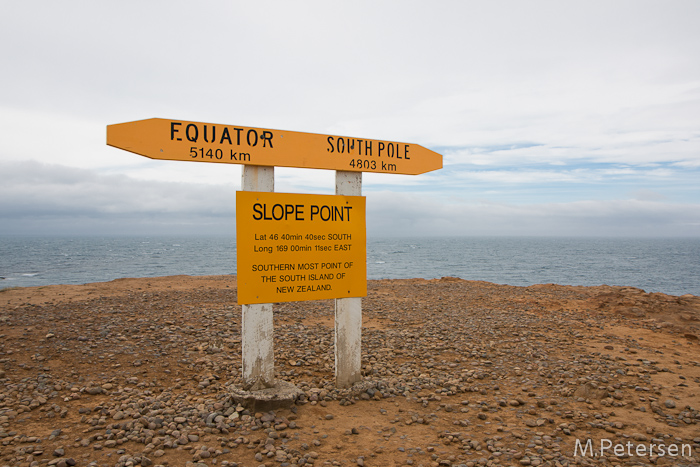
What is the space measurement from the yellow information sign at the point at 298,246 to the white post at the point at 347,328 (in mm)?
157

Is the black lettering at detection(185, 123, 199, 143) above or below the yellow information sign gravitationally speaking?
above

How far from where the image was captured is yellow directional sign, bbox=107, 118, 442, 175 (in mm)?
4727

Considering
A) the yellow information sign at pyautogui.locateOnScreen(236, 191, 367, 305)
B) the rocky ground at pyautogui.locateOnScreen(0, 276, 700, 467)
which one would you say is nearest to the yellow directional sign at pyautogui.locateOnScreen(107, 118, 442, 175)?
the yellow information sign at pyautogui.locateOnScreen(236, 191, 367, 305)

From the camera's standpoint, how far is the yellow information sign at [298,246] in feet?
17.0

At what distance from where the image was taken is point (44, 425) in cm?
470

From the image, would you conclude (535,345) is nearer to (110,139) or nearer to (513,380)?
(513,380)

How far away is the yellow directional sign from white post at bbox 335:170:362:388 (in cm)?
19

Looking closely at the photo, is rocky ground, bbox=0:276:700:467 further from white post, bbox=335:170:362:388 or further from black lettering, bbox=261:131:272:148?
black lettering, bbox=261:131:272:148

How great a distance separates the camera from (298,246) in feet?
18.0

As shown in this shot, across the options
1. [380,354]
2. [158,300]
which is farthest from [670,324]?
[158,300]

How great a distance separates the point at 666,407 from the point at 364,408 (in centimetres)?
422

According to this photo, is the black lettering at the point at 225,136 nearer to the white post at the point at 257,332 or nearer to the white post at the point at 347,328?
the white post at the point at 257,332

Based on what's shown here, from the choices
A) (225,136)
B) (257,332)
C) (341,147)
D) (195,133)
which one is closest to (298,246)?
(257,332)


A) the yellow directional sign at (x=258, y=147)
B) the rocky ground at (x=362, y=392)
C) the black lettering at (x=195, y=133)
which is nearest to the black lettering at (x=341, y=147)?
the yellow directional sign at (x=258, y=147)
